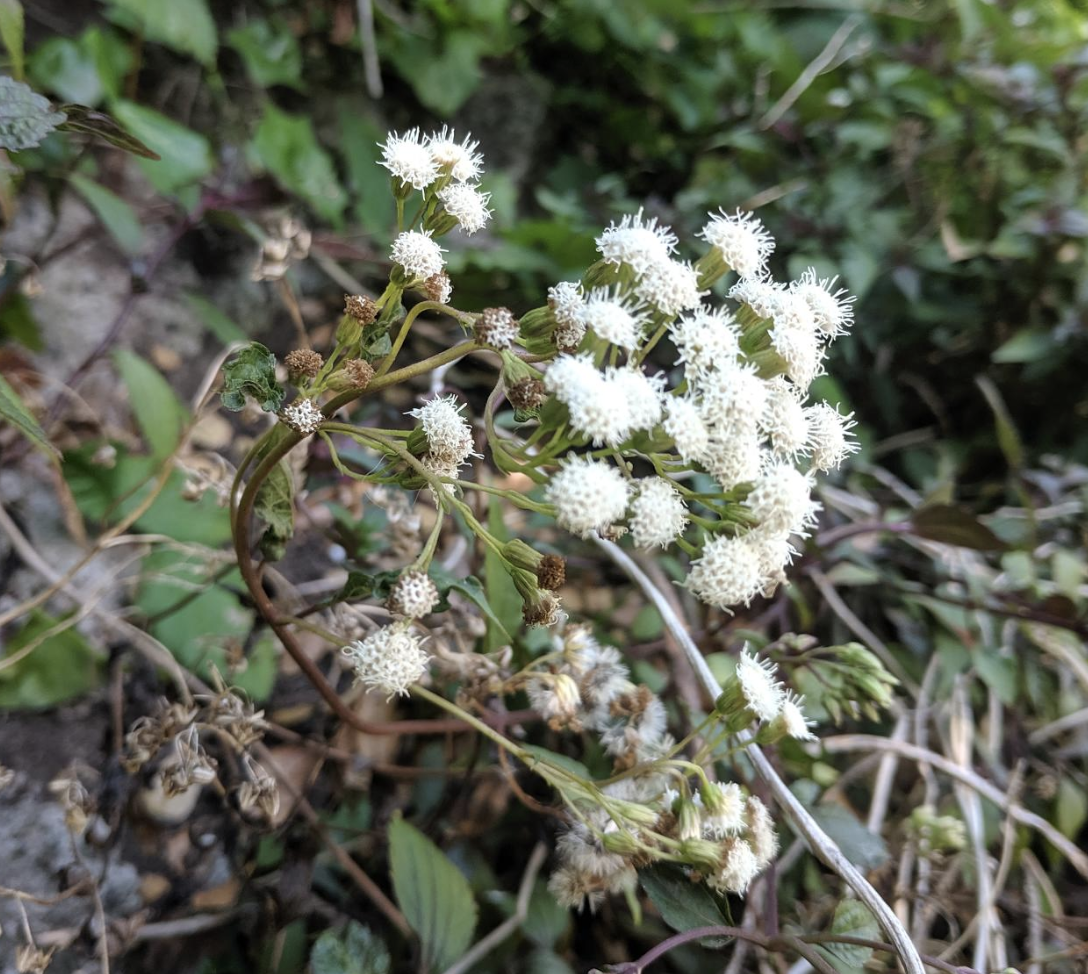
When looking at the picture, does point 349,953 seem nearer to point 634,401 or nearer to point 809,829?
point 809,829

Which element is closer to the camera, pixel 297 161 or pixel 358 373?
pixel 358 373

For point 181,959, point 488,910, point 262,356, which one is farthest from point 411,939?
point 262,356

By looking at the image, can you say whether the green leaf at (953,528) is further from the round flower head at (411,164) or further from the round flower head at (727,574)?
the round flower head at (411,164)

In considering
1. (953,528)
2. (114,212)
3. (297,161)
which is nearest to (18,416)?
(114,212)

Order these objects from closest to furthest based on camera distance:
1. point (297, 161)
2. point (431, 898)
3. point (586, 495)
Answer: point (586, 495) → point (431, 898) → point (297, 161)

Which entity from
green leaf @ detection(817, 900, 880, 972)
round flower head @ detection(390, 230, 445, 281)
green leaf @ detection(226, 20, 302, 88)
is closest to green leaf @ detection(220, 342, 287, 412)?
round flower head @ detection(390, 230, 445, 281)

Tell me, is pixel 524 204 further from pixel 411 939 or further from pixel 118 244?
pixel 411 939
